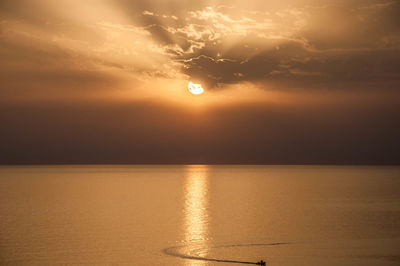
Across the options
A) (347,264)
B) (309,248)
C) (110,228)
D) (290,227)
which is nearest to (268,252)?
(309,248)

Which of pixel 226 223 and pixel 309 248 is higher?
pixel 226 223

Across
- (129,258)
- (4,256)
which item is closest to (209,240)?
(129,258)

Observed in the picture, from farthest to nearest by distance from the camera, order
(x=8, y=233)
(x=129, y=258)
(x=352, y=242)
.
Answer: (x=8, y=233), (x=352, y=242), (x=129, y=258)

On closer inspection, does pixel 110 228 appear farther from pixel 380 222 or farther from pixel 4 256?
pixel 380 222

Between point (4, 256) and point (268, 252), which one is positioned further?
point (268, 252)

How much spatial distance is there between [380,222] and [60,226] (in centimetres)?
4604

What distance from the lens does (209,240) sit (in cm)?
5438

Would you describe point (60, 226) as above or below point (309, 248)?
above

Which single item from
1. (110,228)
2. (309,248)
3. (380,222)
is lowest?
(309,248)

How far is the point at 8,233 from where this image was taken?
5891 centimetres

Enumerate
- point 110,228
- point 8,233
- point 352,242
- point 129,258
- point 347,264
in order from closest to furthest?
1. point 347,264
2. point 129,258
3. point 352,242
4. point 8,233
5. point 110,228

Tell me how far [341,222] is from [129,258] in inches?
1556

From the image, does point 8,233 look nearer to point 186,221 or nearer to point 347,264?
Result: point 186,221

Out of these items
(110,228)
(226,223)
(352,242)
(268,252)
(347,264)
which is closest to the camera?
(347,264)
